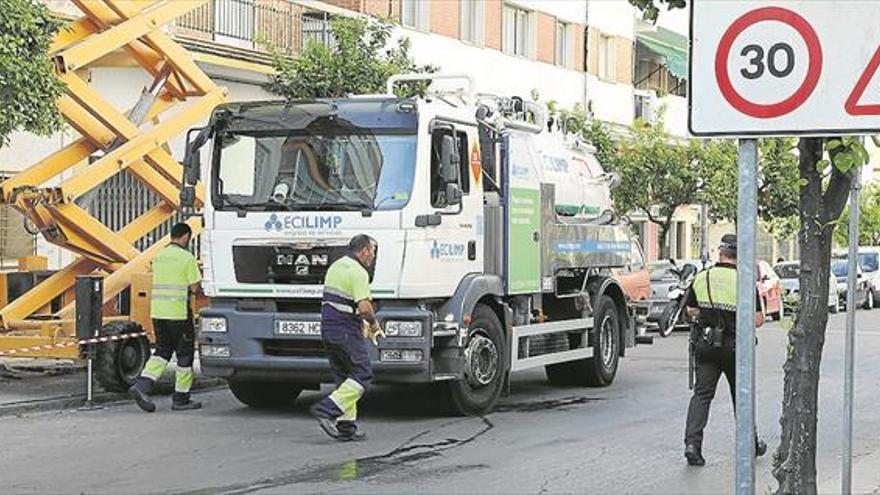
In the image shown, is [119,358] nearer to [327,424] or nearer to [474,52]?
[327,424]

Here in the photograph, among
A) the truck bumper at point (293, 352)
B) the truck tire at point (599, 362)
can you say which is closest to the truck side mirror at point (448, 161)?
the truck bumper at point (293, 352)

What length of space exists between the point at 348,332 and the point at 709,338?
9.84 ft

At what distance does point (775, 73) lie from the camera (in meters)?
4.95

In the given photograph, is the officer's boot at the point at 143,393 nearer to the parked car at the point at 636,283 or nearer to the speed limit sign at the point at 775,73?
the parked car at the point at 636,283

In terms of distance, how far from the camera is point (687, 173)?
109ft

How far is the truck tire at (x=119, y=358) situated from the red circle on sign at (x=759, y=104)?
34.0ft

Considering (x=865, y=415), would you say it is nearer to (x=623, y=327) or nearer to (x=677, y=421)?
(x=677, y=421)

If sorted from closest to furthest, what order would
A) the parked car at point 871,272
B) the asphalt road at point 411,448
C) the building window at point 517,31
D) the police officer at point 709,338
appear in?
1. the asphalt road at point 411,448
2. the police officer at point 709,338
3. the building window at point 517,31
4. the parked car at point 871,272

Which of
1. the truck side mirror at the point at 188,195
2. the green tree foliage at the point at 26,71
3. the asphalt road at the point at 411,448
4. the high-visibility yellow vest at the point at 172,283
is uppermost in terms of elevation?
the green tree foliage at the point at 26,71

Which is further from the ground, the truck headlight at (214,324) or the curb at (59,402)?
the truck headlight at (214,324)

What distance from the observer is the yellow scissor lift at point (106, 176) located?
14508 mm

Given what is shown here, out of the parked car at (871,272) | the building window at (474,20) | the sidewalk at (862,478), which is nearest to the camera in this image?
the sidewalk at (862,478)

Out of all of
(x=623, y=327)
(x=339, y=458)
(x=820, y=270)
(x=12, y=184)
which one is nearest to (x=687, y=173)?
(x=623, y=327)

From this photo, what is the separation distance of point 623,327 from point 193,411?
5.73m
